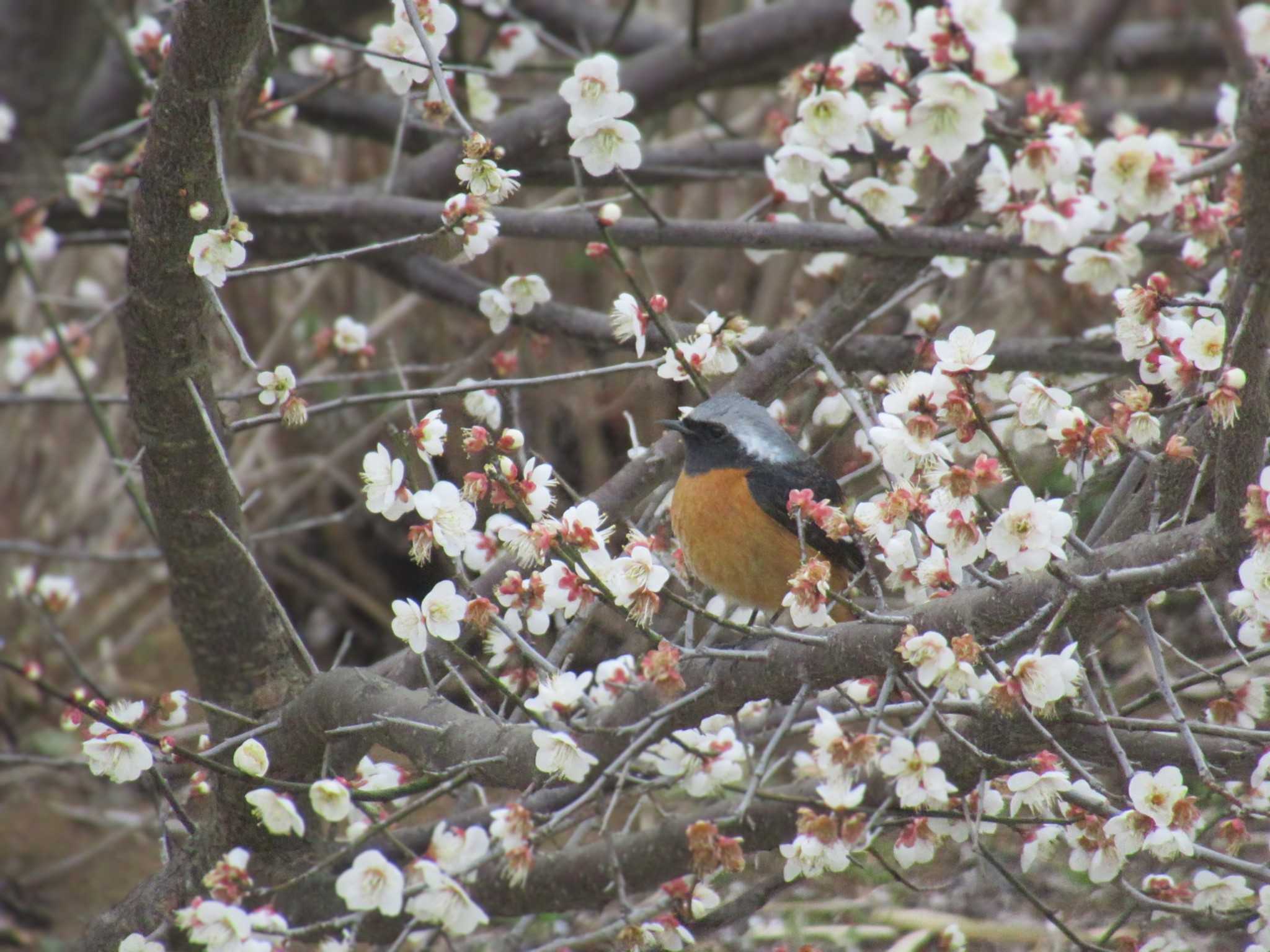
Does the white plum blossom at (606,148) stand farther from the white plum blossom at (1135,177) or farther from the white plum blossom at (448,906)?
the white plum blossom at (448,906)

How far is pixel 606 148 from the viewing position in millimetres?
2922

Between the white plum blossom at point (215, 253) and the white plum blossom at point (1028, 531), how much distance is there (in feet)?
5.22

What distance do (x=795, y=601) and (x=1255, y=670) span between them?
2.89 m

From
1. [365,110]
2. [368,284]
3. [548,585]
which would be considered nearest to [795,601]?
[548,585]

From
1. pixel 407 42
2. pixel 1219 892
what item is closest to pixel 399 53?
pixel 407 42

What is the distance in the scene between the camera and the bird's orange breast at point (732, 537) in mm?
3852

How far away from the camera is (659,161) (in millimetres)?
4902

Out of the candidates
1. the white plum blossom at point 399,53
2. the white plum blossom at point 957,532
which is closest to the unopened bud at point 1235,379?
the white plum blossom at point 957,532

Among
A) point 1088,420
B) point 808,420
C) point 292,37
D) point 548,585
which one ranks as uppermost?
point 292,37

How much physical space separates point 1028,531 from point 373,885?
4.32ft

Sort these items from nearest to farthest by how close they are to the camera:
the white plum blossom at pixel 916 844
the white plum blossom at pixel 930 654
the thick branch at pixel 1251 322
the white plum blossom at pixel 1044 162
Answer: the thick branch at pixel 1251 322 → the white plum blossom at pixel 930 654 → the white plum blossom at pixel 1044 162 → the white plum blossom at pixel 916 844

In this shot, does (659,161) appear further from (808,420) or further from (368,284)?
(368,284)

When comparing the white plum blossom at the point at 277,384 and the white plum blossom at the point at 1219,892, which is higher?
the white plum blossom at the point at 277,384

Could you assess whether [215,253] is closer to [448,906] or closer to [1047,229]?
[448,906]
